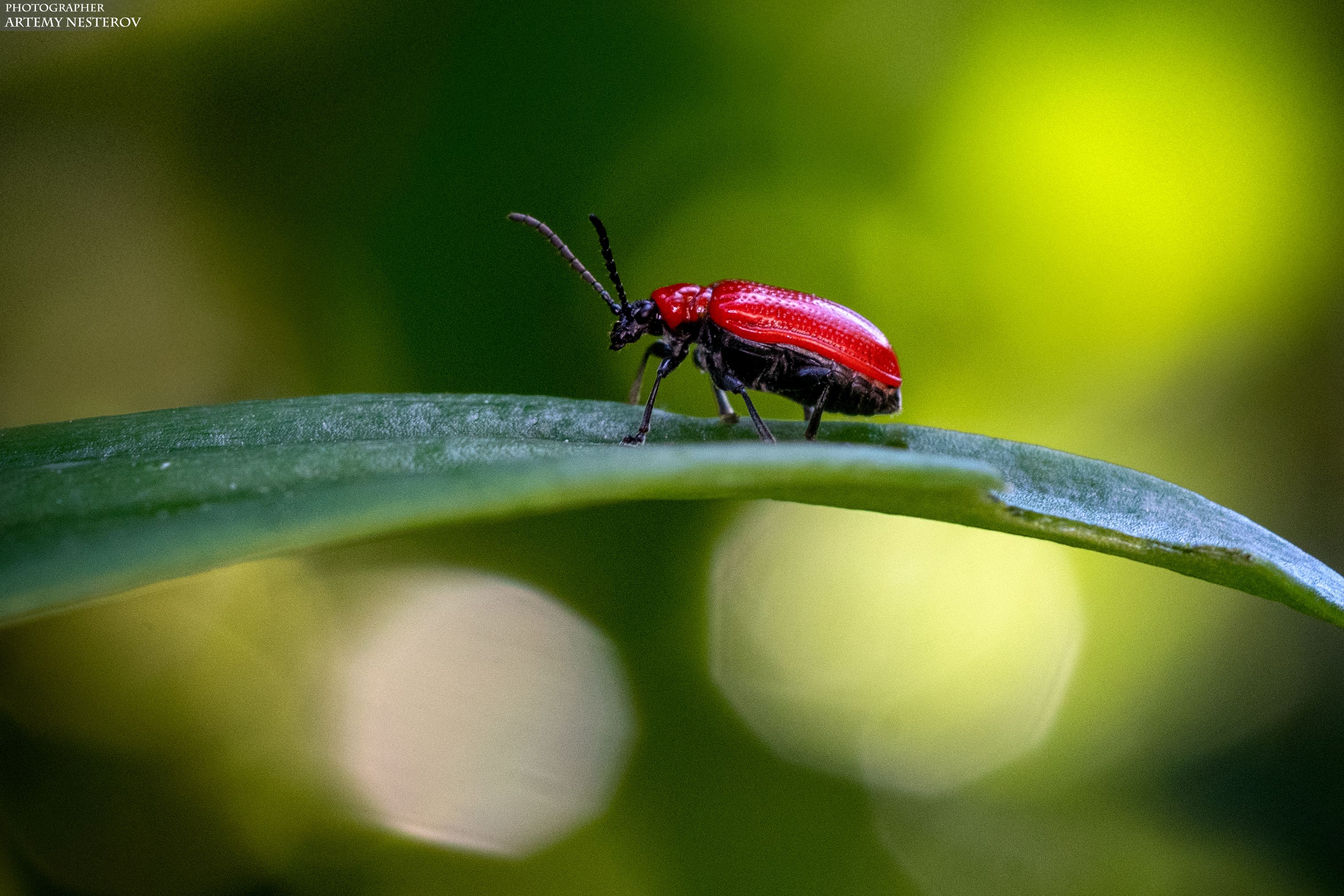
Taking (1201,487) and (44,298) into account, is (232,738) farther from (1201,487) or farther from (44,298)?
(1201,487)

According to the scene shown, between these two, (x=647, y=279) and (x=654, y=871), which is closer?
(x=654, y=871)

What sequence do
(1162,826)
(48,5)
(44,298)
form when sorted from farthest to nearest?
(44,298)
(48,5)
(1162,826)

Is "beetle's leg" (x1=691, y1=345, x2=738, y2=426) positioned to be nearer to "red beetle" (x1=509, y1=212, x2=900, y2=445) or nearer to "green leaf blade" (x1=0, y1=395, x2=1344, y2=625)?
"red beetle" (x1=509, y1=212, x2=900, y2=445)

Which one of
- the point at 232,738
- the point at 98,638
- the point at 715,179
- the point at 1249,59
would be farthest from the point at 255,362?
the point at 1249,59

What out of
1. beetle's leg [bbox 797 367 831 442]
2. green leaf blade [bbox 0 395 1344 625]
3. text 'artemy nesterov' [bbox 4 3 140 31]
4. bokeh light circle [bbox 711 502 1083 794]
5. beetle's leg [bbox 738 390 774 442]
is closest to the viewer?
green leaf blade [bbox 0 395 1344 625]

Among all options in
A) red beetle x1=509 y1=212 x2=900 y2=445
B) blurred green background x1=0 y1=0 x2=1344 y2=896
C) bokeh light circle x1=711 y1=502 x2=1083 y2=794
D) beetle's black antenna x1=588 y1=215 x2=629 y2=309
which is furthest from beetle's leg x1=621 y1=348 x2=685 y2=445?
bokeh light circle x1=711 y1=502 x2=1083 y2=794
